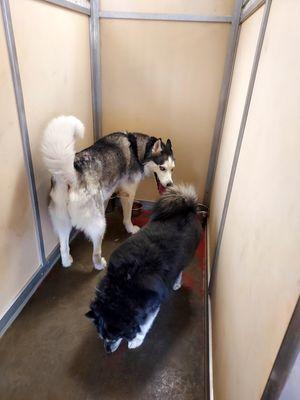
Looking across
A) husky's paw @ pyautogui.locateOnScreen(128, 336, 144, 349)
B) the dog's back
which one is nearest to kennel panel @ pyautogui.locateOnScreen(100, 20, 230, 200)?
the dog's back

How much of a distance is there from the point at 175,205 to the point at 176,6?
4.92ft

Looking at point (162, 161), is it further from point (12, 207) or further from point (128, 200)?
point (12, 207)

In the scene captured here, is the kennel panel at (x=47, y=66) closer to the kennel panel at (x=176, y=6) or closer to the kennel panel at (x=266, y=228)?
the kennel panel at (x=176, y=6)

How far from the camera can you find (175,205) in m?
1.60

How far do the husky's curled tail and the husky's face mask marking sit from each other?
2.72 ft

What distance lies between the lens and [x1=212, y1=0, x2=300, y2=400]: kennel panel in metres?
0.57

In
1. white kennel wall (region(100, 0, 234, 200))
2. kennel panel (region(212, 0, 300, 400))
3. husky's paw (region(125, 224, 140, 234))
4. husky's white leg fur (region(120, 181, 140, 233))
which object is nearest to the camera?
kennel panel (region(212, 0, 300, 400))

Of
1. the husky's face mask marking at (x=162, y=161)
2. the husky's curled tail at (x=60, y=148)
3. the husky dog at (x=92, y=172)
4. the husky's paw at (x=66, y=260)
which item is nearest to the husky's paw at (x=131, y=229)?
the husky dog at (x=92, y=172)

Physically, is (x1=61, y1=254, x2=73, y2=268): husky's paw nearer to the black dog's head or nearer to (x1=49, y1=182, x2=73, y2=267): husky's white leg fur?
(x1=49, y1=182, x2=73, y2=267): husky's white leg fur

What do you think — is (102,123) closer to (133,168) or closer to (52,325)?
(133,168)

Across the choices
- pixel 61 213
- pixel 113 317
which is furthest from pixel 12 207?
pixel 113 317

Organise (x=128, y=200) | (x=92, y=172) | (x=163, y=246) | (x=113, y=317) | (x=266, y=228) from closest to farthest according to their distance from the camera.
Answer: (x=266, y=228) → (x=113, y=317) → (x=163, y=246) → (x=92, y=172) → (x=128, y=200)

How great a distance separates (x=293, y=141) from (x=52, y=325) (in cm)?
154

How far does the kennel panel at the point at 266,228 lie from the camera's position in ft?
1.88
